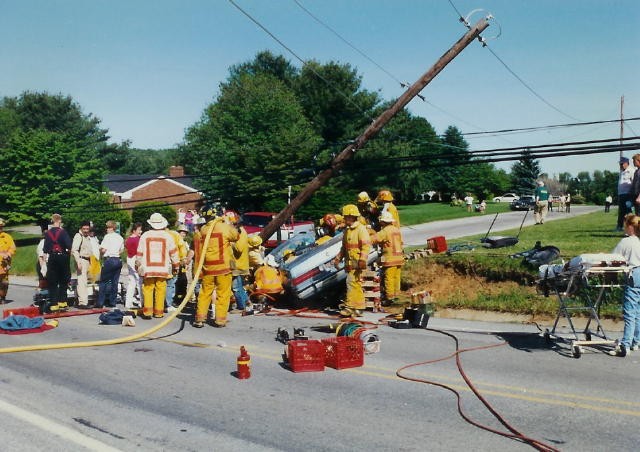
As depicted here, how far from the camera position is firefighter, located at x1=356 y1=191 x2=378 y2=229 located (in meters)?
15.3

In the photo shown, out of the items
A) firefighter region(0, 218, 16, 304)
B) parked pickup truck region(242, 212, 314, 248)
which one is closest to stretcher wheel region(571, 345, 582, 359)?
firefighter region(0, 218, 16, 304)

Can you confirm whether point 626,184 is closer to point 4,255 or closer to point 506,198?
point 4,255

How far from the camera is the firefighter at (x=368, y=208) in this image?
15263 mm

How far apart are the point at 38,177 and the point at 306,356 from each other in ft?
142

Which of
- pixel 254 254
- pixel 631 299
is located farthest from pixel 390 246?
pixel 631 299

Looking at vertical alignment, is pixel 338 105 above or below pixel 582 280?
above

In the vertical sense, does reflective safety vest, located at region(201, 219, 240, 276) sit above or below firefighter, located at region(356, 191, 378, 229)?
below

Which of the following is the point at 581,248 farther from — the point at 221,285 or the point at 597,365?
the point at 221,285

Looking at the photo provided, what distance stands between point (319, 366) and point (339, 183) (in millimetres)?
49655

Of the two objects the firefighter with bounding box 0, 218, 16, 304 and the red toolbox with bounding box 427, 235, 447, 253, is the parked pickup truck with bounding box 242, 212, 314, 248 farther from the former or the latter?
the firefighter with bounding box 0, 218, 16, 304

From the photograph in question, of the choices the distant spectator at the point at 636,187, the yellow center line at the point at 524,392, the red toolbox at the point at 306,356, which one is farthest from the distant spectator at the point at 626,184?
the red toolbox at the point at 306,356

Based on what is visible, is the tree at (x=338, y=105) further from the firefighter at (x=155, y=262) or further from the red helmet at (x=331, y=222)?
the firefighter at (x=155, y=262)

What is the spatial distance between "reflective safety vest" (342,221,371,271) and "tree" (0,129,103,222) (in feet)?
116

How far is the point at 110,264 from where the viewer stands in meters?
13.4
